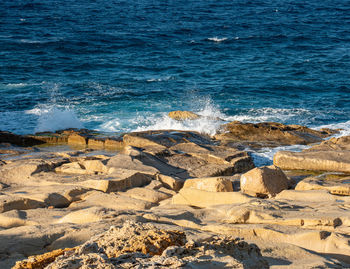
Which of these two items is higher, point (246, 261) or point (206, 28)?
point (206, 28)

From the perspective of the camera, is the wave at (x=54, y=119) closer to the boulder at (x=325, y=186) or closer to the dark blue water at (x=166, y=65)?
the dark blue water at (x=166, y=65)

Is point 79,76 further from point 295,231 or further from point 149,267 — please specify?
point 149,267

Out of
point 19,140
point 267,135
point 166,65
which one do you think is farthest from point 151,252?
point 166,65

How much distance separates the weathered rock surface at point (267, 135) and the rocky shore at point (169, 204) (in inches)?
2.4

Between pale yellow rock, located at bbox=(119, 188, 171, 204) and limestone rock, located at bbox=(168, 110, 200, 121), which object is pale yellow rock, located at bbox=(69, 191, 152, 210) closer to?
pale yellow rock, located at bbox=(119, 188, 171, 204)

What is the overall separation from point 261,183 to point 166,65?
51.6 feet

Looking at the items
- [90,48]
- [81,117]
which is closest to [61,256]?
[81,117]

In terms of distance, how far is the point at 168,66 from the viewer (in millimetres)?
21344

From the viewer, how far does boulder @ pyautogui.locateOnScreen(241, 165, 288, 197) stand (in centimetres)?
634

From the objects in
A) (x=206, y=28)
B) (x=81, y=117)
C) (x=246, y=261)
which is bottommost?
(x=81, y=117)

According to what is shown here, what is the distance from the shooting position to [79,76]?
19734 millimetres

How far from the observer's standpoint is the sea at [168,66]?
15.2 m

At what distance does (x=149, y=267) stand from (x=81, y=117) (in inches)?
498

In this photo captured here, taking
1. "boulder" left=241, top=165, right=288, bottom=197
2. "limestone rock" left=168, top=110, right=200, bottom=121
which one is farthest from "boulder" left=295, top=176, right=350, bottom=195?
"limestone rock" left=168, top=110, right=200, bottom=121
